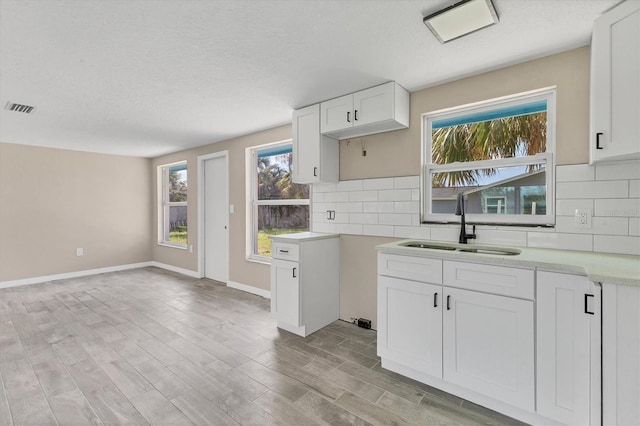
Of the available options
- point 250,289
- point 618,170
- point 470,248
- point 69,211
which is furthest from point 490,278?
point 69,211

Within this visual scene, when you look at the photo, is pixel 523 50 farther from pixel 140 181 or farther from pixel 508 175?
pixel 140 181

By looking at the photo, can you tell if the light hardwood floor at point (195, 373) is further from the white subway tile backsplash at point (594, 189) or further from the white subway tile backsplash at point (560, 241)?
the white subway tile backsplash at point (594, 189)

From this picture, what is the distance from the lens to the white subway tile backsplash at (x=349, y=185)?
310 cm

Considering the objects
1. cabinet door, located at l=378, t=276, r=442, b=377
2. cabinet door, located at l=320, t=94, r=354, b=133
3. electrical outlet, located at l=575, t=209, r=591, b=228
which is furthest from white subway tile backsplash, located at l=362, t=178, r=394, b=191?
electrical outlet, located at l=575, t=209, r=591, b=228

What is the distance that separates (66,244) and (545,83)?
22.4 ft

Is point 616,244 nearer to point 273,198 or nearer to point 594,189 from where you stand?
point 594,189

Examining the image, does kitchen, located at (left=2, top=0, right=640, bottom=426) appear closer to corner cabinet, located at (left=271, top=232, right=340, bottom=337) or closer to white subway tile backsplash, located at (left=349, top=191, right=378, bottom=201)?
white subway tile backsplash, located at (left=349, top=191, right=378, bottom=201)

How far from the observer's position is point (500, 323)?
172 centimetres

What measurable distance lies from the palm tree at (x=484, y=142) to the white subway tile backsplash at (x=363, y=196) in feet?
1.88

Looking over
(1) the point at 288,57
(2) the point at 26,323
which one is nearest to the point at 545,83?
(1) the point at 288,57

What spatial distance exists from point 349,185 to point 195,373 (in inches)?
85.1

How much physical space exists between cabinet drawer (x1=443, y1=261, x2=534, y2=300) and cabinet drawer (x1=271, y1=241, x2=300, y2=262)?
1354 millimetres

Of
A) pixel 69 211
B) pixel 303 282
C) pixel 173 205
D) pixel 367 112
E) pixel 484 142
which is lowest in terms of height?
pixel 303 282

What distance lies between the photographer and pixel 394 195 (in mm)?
2836
